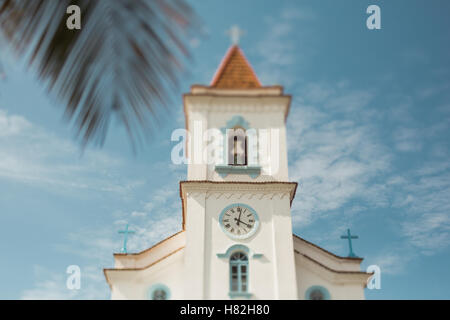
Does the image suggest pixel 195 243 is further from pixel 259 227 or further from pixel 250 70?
pixel 250 70

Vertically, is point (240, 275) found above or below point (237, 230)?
below

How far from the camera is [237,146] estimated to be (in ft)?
49.1

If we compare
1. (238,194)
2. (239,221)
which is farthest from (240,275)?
(238,194)

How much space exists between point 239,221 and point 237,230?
289 millimetres

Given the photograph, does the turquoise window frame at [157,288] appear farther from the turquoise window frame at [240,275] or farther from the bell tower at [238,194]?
the turquoise window frame at [240,275]

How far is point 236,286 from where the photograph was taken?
42.2 feet

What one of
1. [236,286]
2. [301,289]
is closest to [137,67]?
[236,286]

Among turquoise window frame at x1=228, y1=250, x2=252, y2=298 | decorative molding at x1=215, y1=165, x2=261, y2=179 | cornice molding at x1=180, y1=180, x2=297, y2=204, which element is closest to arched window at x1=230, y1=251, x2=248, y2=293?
turquoise window frame at x1=228, y1=250, x2=252, y2=298

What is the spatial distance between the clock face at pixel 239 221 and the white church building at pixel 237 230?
3 centimetres

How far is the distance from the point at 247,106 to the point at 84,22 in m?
13.5

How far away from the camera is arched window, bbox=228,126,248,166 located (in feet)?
48.6

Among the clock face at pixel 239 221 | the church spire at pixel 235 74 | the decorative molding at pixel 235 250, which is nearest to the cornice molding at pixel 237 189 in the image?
the clock face at pixel 239 221

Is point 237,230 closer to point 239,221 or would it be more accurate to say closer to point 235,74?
point 239,221

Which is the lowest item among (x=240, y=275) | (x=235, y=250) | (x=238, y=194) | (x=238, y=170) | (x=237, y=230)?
(x=240, y=275)
